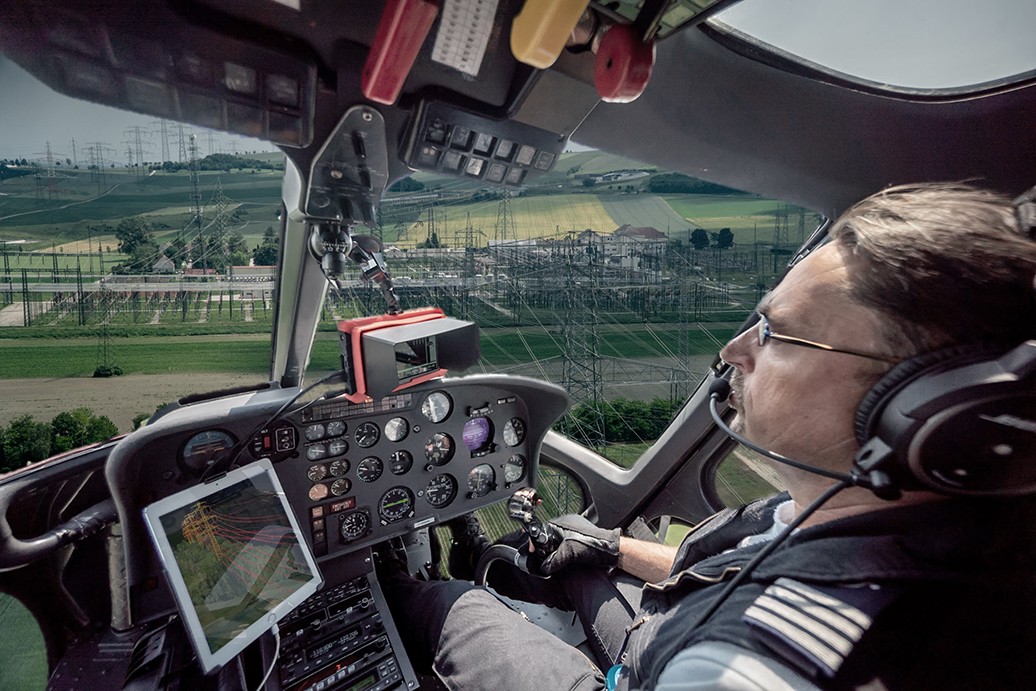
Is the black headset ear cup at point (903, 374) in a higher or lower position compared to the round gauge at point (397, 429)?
higher

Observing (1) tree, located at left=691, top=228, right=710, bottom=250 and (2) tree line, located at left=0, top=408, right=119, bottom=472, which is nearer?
(2) tree line, located at left=0, top=408, right=119, bottom=472

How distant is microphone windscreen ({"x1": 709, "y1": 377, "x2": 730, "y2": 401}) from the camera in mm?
1107

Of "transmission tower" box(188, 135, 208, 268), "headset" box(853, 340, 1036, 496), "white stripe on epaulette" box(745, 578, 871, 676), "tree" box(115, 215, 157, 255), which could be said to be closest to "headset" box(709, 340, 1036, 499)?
"headset" box(853, 340, 1036, 496)

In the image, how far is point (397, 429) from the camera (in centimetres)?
183

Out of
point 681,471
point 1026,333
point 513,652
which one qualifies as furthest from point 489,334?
point 1026,333

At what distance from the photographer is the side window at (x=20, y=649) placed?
4.31 feet

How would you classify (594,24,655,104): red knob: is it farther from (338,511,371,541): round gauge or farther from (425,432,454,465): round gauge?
(338,511,371,541): round gauge

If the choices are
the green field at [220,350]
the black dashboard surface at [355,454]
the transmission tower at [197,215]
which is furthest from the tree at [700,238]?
the transmission tower at [197,215]

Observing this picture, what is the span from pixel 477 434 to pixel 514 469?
0.27m

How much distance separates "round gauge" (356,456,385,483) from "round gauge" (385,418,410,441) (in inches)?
4.0

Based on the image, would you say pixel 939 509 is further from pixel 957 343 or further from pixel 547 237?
pixel 547 237

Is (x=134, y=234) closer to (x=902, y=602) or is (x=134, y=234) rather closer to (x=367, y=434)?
(x=367, y=434)

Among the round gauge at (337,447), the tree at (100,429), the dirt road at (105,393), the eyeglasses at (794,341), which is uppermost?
the eyeglasses at (794,341)

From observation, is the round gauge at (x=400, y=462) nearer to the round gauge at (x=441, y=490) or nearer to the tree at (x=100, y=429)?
the round gauge at (x=441, y=490)
